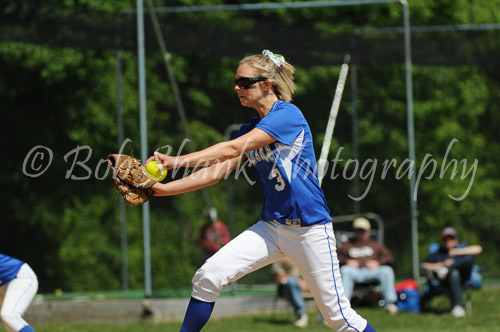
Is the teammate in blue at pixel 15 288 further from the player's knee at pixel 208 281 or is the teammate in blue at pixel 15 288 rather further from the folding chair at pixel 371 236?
the folding chair at pixel 371 236

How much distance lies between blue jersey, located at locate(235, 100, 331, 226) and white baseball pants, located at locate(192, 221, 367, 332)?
81 mm

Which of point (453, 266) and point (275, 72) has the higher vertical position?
point (275, 72)

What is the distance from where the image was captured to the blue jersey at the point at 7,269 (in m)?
6.16

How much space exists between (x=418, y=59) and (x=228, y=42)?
8.70 ft

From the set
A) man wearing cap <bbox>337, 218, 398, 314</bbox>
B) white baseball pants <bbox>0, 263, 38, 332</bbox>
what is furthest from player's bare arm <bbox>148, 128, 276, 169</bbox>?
man wearing cap <bbox>337, 218, 398, 314</bbox>

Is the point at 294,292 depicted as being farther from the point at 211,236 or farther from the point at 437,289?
the point at 437,289

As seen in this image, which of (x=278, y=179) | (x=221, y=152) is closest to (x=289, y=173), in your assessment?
(x=278, y=179)

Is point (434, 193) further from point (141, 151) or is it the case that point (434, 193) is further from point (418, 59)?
point (141, 151)

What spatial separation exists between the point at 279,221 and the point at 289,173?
290 mm

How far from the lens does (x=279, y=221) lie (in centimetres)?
472

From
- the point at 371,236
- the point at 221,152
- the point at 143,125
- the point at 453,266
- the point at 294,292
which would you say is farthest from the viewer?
the point at 371,236

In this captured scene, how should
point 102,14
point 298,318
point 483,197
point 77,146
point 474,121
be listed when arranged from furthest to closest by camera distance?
point 474,121
point 483,197
point 77,146
point 102,14
point 298,318

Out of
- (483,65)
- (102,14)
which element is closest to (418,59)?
(483,65)

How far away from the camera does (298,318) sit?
9320 mm
